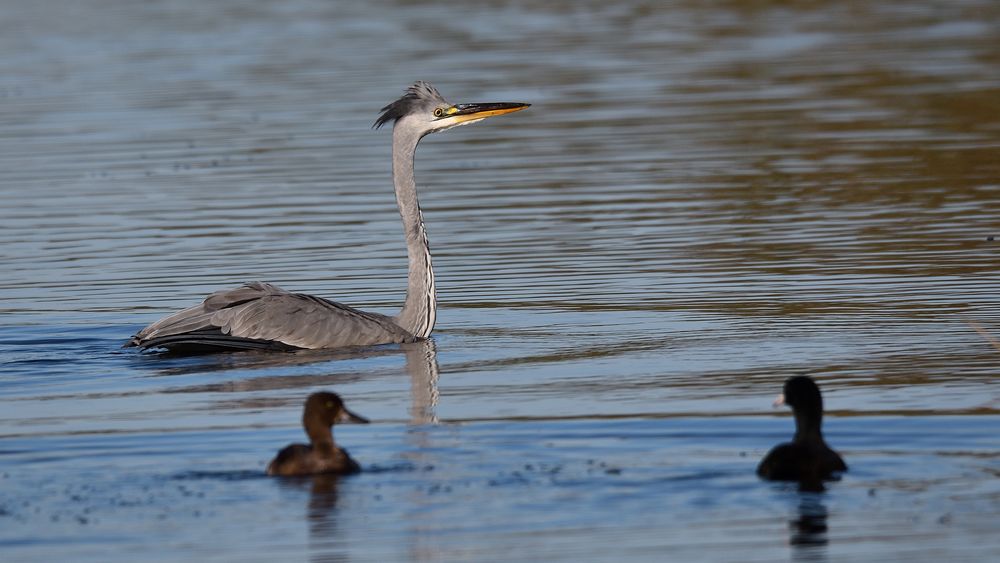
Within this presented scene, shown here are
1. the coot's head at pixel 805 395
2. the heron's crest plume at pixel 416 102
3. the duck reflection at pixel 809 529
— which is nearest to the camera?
the duck reflection at pixel 809 529

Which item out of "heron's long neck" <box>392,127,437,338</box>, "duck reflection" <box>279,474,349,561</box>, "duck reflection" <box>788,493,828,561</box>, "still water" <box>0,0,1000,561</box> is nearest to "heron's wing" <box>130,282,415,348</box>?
"still water" <box>0,0,1000,561</box>

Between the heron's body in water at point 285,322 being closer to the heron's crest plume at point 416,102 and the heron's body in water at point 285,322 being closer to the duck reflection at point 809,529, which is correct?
the heron's crest plume at point 416,102

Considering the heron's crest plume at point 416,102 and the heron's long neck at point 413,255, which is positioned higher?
the heron's crest plume at point 416,102

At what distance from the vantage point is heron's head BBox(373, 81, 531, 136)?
46.5ft

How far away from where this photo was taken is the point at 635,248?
17.1 metres

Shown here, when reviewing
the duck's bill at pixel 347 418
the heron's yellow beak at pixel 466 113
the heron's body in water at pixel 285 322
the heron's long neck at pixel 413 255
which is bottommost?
the duck's bill at pixel 347 418

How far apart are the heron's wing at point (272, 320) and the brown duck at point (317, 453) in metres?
3.50

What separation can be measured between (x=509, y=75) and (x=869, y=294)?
1630 centimetres

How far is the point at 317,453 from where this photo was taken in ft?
31.0

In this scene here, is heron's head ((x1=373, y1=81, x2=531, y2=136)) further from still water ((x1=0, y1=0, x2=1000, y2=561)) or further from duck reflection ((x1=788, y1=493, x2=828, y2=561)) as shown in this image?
duck reflection ((x1=788, y1=493, x2=828, y2=561))

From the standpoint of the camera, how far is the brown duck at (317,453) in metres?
9.46

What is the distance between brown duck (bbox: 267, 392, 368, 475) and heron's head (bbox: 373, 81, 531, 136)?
15.7ft

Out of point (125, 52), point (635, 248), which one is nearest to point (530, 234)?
point (635, 248)

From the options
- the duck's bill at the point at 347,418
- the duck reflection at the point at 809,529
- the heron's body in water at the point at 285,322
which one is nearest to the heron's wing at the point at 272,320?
the heron's body in water at the point at 285,322
